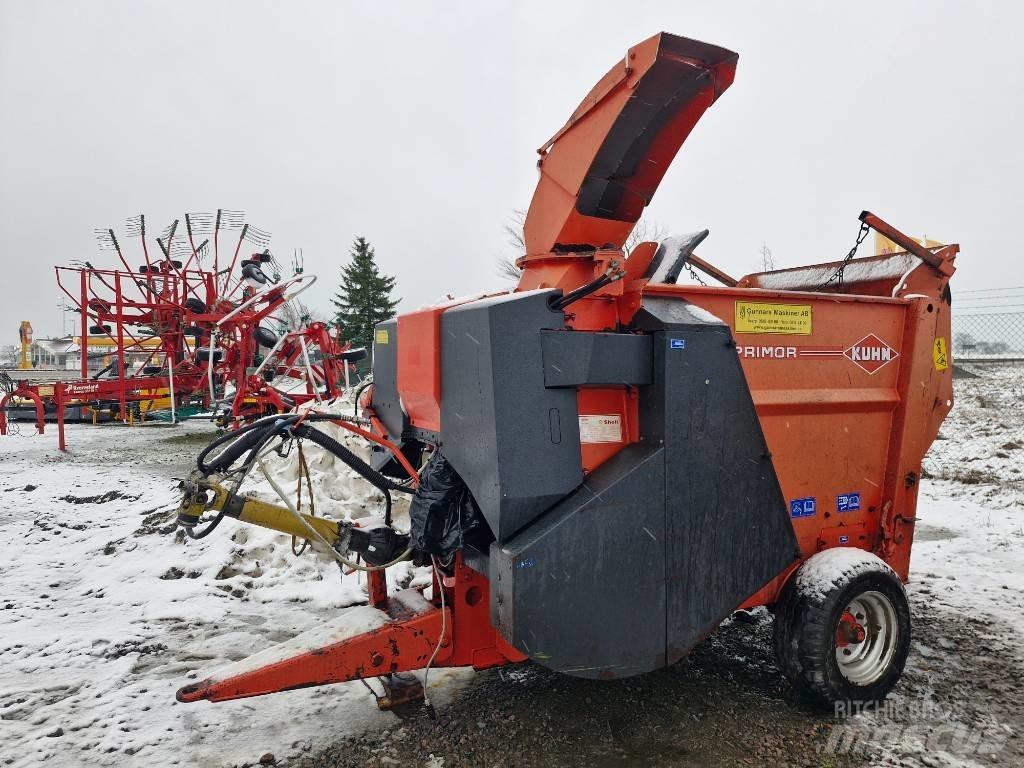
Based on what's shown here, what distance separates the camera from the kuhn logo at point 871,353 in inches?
134

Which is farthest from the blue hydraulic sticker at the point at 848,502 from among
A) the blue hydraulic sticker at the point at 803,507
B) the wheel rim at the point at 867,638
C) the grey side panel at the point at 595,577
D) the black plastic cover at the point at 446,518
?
the black plastic cover at the point at 446,518

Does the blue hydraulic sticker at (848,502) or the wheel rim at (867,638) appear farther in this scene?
the blue hydraulic sticker at (848,502)

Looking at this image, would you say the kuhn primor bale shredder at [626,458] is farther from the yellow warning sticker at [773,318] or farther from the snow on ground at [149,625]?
the snow on ground at [149,625]

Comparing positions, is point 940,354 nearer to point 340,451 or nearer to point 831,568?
point 831,568

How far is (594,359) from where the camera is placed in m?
2.63

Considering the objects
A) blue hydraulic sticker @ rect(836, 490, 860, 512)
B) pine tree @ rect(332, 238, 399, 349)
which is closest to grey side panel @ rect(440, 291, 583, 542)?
blue hydraulic sticker @ rect(836, 490, 860, 512)

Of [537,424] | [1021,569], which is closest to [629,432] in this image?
[537,424]

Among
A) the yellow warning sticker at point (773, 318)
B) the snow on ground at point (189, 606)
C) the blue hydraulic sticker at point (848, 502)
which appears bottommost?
the snow on ground at point (189, 606)

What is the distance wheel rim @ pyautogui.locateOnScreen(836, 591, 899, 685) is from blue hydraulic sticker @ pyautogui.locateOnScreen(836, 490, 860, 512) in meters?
0.42

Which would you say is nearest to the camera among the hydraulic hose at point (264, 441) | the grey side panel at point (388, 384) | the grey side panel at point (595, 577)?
the grey side panel at point (595, 577)

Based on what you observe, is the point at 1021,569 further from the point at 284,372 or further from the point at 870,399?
the point at 284,372

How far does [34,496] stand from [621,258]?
27.1ft

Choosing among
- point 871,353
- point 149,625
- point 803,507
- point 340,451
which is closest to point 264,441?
point 340,451

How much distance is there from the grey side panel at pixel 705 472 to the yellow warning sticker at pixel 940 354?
1.44 metres
